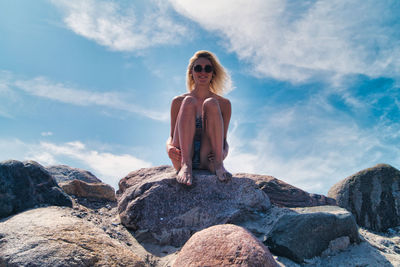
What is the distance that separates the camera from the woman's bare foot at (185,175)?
500 centimetres

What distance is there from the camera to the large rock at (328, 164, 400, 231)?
6.20 meters

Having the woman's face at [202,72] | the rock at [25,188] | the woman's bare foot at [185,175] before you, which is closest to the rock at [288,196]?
the woman's bare foot at [185,175]

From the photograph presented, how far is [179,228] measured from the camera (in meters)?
4.70

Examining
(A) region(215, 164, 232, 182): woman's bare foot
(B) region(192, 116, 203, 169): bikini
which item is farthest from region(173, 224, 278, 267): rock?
(B) region(192, 116, 203, 169): bikini

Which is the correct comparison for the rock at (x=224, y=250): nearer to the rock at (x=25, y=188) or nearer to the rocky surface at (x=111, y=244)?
the rocky surface at (x=111, y=244)

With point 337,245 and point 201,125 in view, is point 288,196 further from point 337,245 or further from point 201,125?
point 201,125

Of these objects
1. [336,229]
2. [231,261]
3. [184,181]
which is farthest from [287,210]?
[231,261]

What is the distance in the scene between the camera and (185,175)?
511cm

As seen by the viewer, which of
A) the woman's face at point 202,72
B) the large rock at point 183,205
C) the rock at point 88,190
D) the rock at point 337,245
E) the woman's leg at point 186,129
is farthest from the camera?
the rock at point 88,190

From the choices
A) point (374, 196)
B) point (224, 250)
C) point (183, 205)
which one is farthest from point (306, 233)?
point (374, 196)

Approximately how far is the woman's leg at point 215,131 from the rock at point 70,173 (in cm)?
736

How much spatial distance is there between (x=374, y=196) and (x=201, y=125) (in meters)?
4.08

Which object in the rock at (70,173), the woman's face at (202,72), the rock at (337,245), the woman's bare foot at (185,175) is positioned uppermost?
the woman's face at (202,72)

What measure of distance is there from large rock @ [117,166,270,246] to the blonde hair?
233cm
